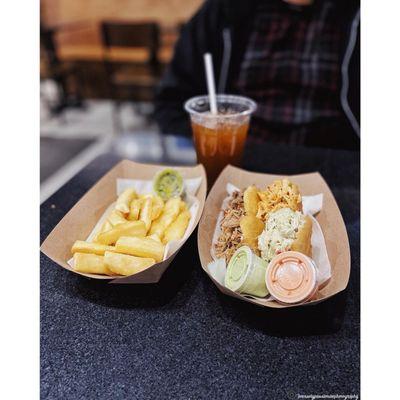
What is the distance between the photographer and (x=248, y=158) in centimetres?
171

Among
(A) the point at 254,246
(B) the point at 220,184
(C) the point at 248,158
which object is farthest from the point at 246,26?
(A) the point at 254,246

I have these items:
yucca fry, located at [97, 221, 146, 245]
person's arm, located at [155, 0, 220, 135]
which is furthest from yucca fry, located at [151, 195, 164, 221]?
person's arm, located at [155, 0, 220, 135]

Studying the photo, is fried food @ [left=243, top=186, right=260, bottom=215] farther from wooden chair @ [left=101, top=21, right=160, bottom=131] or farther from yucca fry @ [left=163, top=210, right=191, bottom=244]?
wooden chair @ [left=101, top=21, right=160, bottom=131]

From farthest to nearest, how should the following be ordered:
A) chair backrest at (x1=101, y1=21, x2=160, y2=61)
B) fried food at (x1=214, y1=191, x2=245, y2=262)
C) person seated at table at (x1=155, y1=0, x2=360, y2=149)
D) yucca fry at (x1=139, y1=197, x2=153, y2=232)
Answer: chair backrest at (x1=101, y1=21, x2=160, y2=61)
person seated at table at (x1=155, y1=0, x2=360, y2=149)
yucca fry at (x1=139, y1=197, x2=153, y2=232)
fried food at (x1=214, y1=191, x2=245, y2=262)

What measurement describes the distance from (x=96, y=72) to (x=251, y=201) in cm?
509

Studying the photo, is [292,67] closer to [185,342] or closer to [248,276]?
[248,276]

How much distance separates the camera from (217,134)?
140 centimetres

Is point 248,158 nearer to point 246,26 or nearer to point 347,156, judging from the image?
point 347,156

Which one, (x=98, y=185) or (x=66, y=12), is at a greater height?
(x=66, y=12)

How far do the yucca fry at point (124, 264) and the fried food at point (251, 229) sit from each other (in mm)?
262

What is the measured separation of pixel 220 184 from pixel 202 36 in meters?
1.37

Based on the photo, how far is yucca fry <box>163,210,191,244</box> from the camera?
1.08 meters

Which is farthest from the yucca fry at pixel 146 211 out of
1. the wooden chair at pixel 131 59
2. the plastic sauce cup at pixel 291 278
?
the wooden chair at pixel 131 59

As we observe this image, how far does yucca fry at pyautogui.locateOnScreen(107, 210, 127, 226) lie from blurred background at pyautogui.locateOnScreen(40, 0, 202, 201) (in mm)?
2215
